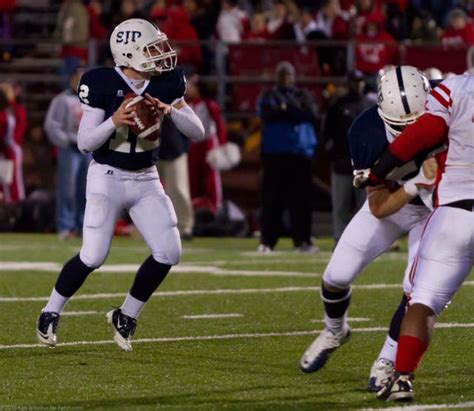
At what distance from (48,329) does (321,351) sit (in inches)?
58.1

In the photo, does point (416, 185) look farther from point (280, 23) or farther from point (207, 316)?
point (280, 23)

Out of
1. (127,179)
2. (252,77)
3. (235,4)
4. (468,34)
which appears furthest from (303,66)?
(127,179)

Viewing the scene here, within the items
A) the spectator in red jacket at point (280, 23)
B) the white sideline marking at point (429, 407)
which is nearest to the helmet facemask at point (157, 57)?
the white sideline marking at point (429, 407)

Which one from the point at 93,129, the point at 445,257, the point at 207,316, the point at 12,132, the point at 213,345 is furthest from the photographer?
the point at 12,132

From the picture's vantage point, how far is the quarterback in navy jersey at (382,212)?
5.80 m

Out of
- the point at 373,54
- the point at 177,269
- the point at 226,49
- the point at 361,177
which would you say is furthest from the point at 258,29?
the point at 361,177

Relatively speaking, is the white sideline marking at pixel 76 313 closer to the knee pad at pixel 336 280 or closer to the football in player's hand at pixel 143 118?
the football in player's hand at pixel 143 118

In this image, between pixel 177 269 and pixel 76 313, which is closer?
pixel 76 313

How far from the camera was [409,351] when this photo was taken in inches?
212

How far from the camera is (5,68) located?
1767 cm

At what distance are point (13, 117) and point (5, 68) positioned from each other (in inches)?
64.6

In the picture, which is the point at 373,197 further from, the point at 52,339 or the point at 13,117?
the point at 13,117

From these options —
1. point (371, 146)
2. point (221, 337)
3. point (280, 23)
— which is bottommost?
point (280, 23)

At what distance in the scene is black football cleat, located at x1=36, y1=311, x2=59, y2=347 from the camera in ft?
23.3
